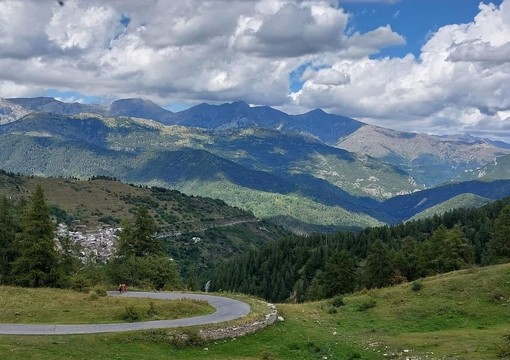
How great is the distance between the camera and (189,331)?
37.2 meters

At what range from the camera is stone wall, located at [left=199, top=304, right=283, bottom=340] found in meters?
38.1

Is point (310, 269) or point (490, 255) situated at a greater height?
point (490, 255)

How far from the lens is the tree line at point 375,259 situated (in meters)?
93.1

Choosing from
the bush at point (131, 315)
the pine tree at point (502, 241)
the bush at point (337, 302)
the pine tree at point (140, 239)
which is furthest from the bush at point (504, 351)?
the pine tree at point (502, 241)

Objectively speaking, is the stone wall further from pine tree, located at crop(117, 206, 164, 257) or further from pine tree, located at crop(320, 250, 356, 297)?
pine tree, located at crop(320, 250, 356, 297)

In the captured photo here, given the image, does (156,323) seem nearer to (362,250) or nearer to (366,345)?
(366,345)

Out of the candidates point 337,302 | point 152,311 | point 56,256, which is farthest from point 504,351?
point 56,256

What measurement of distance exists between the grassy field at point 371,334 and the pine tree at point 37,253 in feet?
91.1

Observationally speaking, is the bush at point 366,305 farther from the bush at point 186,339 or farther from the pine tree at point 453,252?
the pine tree at point 453,252

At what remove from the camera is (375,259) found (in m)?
96.9

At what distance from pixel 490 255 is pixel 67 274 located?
271ft

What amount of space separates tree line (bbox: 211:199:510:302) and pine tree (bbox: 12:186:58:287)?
5563cm

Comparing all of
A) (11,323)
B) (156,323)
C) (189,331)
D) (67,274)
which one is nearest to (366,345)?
(189,331)

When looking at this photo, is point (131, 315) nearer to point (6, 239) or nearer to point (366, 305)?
point (366, 305)
